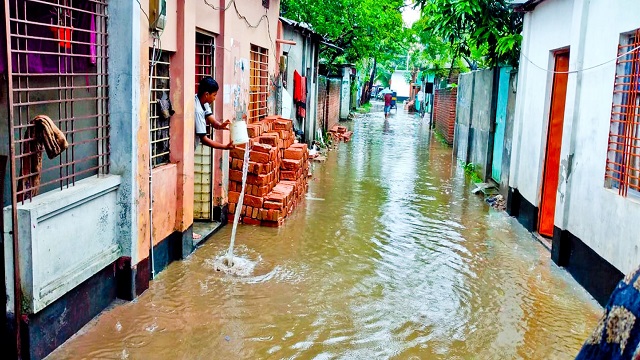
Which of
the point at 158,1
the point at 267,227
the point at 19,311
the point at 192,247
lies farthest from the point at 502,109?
the point at 19,311

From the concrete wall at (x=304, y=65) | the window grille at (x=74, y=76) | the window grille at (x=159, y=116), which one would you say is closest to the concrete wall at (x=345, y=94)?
the concrete wall at (x=304, y=65)

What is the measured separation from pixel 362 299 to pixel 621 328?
443 centimetres

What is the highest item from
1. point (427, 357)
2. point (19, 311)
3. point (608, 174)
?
point (608, 174)

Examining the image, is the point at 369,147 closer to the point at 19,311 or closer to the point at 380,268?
the point at 380,268

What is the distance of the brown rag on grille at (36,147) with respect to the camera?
14.1 feet

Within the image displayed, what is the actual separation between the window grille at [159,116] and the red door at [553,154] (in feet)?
17.6

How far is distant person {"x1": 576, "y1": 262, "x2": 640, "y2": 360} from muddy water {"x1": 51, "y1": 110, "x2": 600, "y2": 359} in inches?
127

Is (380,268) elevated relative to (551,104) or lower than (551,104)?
lower

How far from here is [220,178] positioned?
8359mm

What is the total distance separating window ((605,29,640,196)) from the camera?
5777 mm

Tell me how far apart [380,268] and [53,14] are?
424 centimetres

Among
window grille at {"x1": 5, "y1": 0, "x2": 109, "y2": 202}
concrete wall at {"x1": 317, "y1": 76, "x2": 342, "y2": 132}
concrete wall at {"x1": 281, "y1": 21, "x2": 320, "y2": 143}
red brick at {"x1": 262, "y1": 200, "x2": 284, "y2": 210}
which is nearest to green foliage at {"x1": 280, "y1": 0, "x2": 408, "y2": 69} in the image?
concrete wall at {"x1": 317, "y1": 76, "x2": 342, "y2": 132}

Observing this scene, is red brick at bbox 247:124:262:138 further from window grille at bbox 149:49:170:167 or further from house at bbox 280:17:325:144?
house at bbox 280:17:325:144

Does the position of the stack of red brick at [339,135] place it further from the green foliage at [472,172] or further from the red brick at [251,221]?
the red brick at [251,221]
